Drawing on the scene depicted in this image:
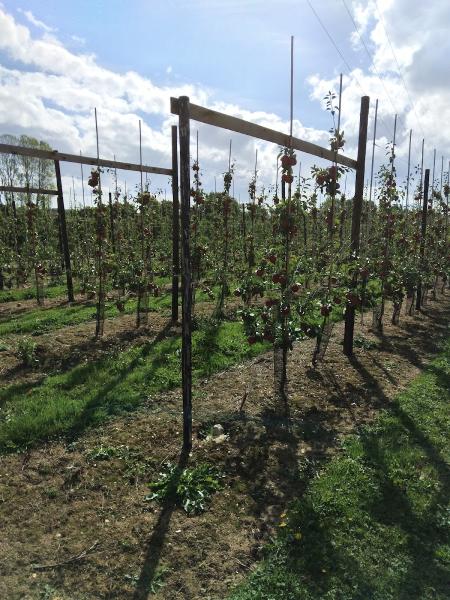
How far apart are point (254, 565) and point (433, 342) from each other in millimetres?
6823

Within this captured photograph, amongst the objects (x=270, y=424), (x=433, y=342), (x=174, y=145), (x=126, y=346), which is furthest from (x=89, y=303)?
(x=433, y=342)

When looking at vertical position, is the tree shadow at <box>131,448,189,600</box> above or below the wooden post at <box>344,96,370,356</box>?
below

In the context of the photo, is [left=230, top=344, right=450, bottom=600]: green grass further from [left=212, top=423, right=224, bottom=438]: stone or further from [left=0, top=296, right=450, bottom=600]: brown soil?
[left=212, top=423, right=224, bottom=438]: stone

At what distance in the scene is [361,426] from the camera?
4891 mm

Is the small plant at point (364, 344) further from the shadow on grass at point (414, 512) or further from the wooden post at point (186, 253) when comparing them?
the wooden post at point (186, 253)

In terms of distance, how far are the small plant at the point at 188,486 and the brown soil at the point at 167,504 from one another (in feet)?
0.26

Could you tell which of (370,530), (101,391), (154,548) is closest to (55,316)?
(101,391)

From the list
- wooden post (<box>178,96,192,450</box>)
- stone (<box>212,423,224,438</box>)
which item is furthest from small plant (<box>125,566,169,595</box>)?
stone (<box>212,423,224,438</box>)

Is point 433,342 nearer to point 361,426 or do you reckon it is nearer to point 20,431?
point 361,426

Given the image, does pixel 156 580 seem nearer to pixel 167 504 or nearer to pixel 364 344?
pixel 167 504

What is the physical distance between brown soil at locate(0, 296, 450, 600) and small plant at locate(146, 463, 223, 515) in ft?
0.26

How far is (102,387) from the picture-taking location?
18.4 ft

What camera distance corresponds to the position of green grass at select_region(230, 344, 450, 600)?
2.74 m

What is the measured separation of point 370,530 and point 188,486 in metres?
1.47
